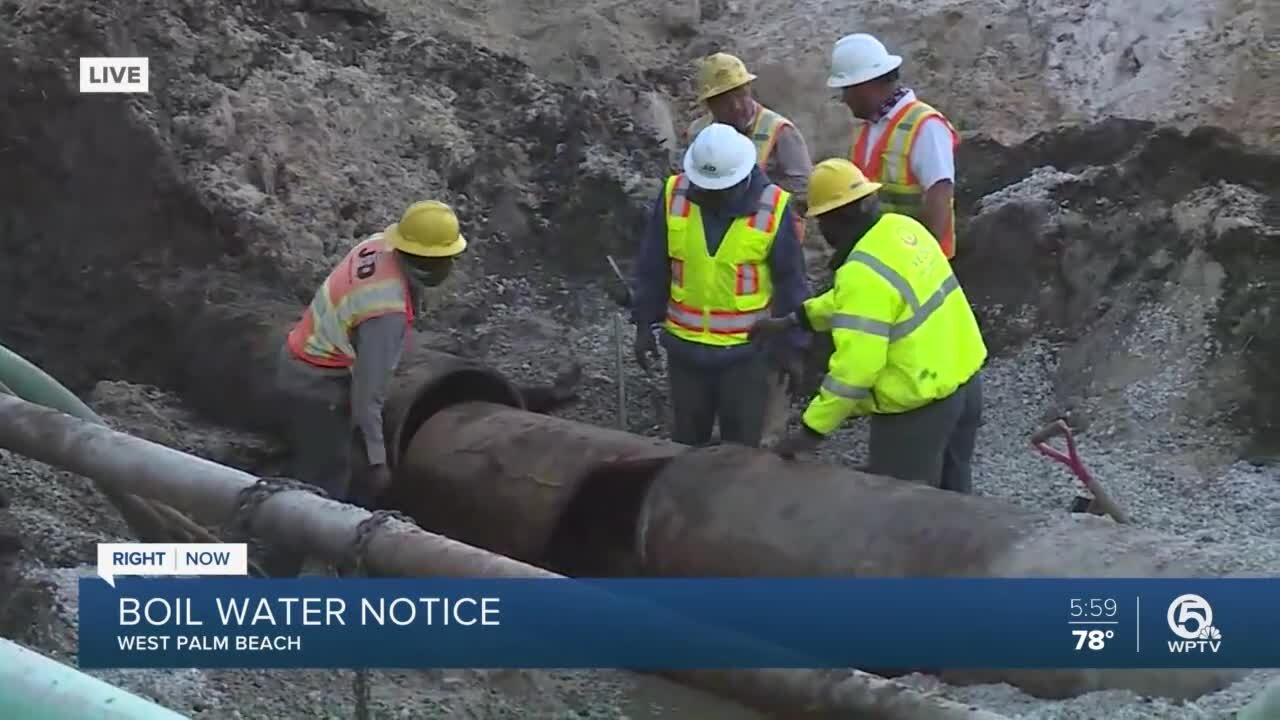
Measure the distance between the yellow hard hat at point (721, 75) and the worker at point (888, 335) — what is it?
158 cm

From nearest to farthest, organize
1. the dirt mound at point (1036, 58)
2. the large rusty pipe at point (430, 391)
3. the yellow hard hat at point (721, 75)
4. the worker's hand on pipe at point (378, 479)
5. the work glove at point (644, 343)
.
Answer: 1. the worker's hand on pipe at point (378, 479)
2. the large rusty pipe at point (430, 391)
3. the work glove at point (644, 343)
4. the yellow hard hat at point (721, 75)
5. the dirt mound at point (1036, 58)

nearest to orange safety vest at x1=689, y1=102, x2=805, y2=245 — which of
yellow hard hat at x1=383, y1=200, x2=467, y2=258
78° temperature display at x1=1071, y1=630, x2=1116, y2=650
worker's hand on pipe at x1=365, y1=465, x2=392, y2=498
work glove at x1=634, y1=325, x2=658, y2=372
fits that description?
work glove at x1=634, y1=325, x2=658, y2=372

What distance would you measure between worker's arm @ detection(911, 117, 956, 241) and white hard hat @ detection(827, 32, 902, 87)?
0.27 m

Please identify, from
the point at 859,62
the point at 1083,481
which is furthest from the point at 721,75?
the point at 1083,481

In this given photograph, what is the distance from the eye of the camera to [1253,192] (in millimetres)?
7363

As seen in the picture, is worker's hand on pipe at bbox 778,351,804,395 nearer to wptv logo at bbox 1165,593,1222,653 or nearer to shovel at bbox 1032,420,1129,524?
shovel at bbox 1032,420,1129,524

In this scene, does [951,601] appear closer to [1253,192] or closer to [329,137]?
[1253,192]

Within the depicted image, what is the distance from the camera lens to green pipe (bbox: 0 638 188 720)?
237 centimetres

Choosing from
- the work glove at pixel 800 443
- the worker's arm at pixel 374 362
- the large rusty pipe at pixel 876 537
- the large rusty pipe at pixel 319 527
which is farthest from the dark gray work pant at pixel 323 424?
the work glove at pixel 800 443

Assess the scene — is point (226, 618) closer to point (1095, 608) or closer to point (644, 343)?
point (1095, 608)

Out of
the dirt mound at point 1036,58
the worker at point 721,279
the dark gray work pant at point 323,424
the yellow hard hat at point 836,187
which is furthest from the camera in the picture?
the dirt mound at point 1036,58

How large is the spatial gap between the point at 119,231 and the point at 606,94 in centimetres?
290

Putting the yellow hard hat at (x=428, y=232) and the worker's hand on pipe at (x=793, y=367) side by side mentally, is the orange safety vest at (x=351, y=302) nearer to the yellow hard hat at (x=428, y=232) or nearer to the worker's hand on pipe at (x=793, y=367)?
the yellow hard hat at (x=428, y=232)

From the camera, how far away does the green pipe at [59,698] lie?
237cm
